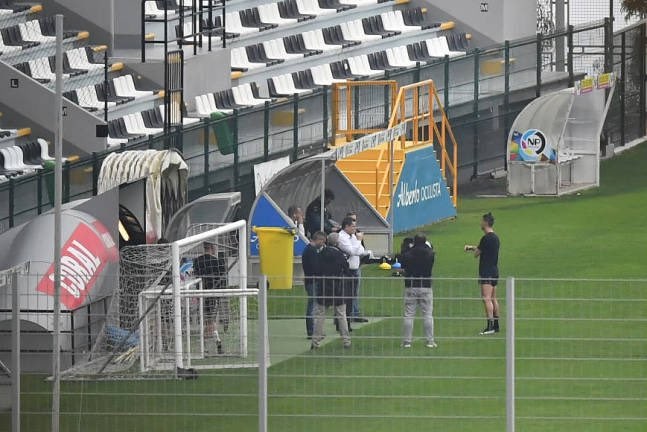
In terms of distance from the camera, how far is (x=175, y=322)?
18688mm

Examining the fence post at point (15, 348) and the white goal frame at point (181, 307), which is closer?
the fence post at point (15, 348)

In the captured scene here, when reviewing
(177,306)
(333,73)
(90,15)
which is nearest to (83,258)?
(177,306)

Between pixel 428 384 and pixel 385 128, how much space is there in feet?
49.3

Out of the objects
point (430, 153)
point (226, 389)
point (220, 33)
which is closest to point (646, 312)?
point (226, 389)

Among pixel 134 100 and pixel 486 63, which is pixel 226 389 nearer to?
pixel 134 100

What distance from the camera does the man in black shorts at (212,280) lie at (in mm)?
19891

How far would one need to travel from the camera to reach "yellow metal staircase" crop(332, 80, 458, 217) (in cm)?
2977

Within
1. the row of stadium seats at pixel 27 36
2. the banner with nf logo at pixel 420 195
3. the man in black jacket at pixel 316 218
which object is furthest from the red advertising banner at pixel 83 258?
the row of stadium seats at pixel 27 36

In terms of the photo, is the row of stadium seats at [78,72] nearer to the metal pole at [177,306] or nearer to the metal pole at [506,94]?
the metal pole at [506,94]

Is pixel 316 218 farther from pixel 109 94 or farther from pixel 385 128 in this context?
pixel 109 94

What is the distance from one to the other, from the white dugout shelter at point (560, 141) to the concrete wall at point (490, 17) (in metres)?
4.92

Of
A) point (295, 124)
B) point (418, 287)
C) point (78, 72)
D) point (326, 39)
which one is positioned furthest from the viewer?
point (326, 39)

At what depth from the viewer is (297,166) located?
27281mm

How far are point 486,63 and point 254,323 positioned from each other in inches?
632
